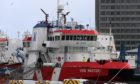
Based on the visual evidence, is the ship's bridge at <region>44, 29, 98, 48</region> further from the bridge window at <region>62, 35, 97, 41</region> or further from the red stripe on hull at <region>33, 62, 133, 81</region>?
the red stripe on hull at <region>33, 62, 133, 81</region>

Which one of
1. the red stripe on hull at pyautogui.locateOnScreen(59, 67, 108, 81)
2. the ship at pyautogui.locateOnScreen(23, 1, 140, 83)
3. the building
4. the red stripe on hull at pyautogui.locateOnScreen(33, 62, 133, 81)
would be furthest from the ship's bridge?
the building

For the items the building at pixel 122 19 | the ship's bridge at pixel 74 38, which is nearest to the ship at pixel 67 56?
the ship's bridge at pixel 74 38

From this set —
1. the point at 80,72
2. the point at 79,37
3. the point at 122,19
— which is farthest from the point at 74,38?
the point at 122,19

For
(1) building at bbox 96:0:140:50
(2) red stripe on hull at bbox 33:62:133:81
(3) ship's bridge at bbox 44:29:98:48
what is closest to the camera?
(2) red stripe on hull at bbox 33:62:133:81

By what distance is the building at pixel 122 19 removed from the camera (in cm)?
12750

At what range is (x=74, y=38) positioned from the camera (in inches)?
1521

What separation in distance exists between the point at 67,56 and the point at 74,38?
1.66 meters

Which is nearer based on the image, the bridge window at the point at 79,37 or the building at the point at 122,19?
the bridge window at the point at 79,37

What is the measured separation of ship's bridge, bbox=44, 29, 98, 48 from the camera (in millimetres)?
38562

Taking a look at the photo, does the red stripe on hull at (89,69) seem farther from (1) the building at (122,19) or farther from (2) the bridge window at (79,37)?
(1) the building at (122,19)

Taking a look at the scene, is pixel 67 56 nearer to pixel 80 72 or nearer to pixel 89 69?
pixel 80 72

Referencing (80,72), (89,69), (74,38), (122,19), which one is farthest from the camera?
(122,19)

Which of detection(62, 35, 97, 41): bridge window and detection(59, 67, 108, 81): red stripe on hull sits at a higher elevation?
detection(62, 35, 97, 41): bridge window

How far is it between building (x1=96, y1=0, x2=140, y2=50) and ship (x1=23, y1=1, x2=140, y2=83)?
3401 inches
